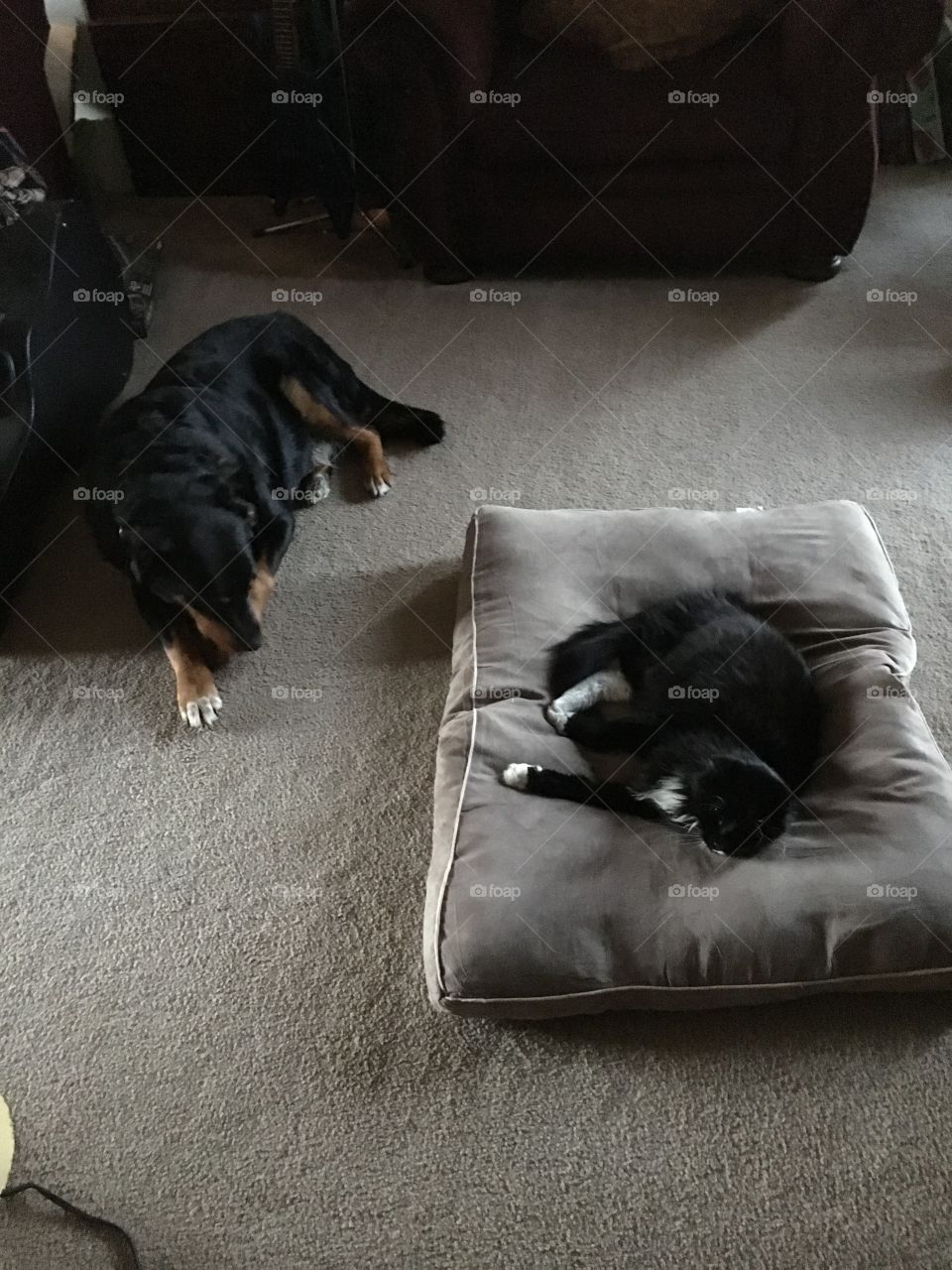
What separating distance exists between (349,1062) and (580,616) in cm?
83

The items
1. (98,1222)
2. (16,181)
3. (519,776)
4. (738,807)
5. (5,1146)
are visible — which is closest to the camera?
(5,1146)

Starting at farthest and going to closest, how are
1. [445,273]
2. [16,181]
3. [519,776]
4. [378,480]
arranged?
1. [445,273]
2. [16,181]
3. [378,480]
4. [519,776]

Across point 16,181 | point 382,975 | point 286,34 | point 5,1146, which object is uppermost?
point 286,34

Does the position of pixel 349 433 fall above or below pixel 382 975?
above

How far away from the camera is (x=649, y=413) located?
242 centimetres

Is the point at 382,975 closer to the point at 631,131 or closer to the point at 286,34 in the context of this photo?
the point at 631,131

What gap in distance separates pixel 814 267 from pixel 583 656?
1.74 m

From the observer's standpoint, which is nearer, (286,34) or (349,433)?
(349,433)

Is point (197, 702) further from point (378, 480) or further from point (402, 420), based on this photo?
point (402, 420)

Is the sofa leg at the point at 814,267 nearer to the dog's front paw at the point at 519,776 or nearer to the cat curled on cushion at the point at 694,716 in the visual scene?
the cat curled on cushion at the point at 694,716

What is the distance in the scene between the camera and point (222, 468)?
189cm

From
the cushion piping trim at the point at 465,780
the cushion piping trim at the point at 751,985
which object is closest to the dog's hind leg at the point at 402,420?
the cushion piping trim at the point at 465,780

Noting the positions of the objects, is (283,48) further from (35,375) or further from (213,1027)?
(213,1027)

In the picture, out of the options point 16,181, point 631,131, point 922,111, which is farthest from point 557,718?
point 922,111
